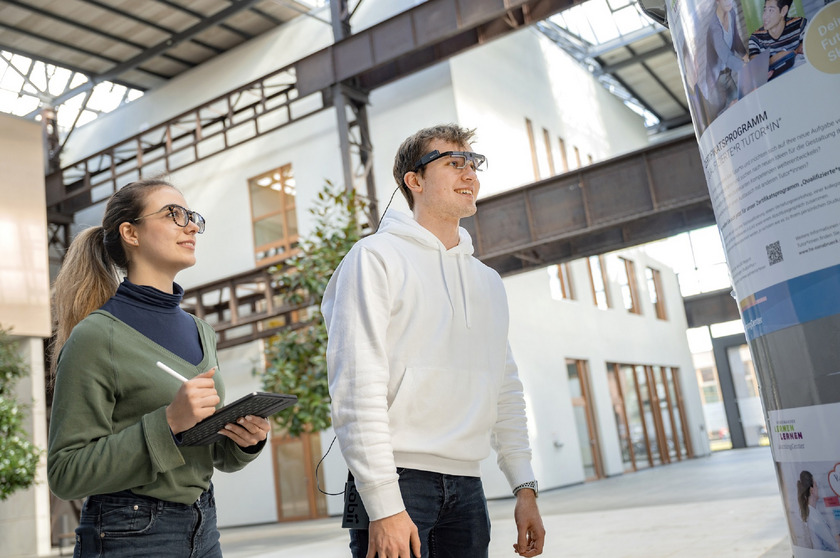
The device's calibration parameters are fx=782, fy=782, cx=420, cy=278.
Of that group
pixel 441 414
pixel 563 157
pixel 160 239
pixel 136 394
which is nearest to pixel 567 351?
pixel 563 157

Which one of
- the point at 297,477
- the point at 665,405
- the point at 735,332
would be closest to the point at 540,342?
the point at 297,477

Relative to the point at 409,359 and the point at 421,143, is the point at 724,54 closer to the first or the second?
the point at 421,143

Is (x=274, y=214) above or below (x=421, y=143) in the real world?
above

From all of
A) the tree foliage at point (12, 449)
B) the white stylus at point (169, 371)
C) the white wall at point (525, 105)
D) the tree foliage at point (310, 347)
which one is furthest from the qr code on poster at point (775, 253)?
the white wall at point (525, 105)

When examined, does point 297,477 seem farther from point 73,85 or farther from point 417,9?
point 73,85

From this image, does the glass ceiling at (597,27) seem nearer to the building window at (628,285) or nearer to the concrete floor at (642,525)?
the building window at (628,285)

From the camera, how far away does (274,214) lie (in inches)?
809

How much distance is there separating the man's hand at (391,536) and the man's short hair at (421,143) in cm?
113

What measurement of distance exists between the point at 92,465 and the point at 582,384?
20.6 meters

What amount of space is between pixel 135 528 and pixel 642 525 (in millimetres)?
8805

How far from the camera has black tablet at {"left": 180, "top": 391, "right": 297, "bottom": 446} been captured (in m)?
1.92

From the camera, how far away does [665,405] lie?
27.4 m

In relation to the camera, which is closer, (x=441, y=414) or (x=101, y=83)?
(x=441, y=414)

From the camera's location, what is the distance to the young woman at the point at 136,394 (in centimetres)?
189
